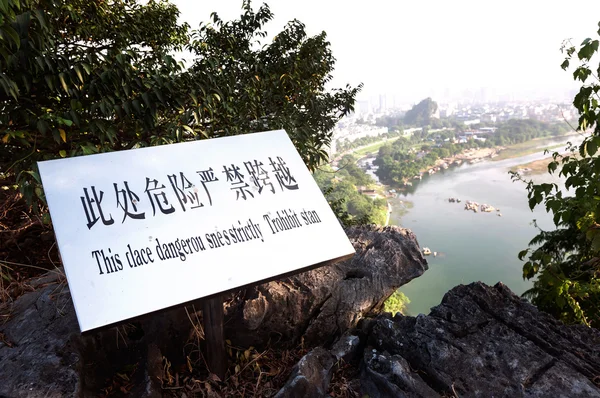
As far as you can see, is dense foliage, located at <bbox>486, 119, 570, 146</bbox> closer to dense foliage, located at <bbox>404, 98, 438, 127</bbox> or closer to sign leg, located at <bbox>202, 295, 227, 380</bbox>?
dense foliage, located at <bbox>404, 98, 438, 127</bbox>

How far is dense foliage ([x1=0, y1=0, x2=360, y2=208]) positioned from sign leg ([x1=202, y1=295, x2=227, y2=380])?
3.41ft

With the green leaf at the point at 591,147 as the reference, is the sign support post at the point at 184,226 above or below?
above

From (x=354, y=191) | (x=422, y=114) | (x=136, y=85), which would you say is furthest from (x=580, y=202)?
(x=422, y=114)

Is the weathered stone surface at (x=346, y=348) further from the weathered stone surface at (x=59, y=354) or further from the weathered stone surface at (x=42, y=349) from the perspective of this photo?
the weathered stone surface at (x=42, y=349)

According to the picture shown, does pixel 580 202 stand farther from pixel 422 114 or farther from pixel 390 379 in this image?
pixel 422 114

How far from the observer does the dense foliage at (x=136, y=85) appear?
2262 mm

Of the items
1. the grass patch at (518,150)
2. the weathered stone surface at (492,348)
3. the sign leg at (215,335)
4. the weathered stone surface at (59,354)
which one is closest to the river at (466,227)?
the grass patch at (518,150)

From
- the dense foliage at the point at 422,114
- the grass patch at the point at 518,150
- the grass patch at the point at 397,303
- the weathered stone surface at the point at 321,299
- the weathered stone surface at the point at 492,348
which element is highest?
the dense foliage at the point at 422,114

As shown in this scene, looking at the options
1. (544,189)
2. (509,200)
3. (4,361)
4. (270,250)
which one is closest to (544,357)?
(544,189)

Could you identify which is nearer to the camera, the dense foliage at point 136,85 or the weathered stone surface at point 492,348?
the weathered stone surface at point 492,348

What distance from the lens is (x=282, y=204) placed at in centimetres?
186

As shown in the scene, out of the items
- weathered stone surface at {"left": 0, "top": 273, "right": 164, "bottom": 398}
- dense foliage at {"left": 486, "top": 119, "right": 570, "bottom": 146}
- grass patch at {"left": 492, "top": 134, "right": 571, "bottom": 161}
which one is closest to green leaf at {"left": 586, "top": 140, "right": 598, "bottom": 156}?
weathered stone surface at {"left": 0, "top": 273, "right": 164, "bottom": 398}

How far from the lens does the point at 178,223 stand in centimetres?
159

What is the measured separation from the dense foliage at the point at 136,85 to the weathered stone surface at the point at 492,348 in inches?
67.1
